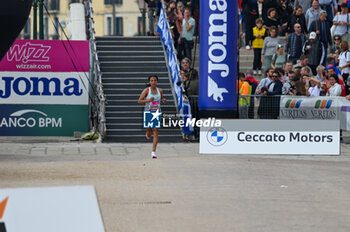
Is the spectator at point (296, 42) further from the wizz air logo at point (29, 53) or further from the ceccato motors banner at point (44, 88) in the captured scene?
the wizz air logo at point (29, 53)

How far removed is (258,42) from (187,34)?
2.07 metres

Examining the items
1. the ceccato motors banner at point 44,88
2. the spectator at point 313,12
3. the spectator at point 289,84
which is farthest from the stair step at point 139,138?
the spectator at point 313,12

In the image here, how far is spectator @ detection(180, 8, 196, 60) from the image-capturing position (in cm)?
2512

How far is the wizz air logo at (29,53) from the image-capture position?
22594 mm

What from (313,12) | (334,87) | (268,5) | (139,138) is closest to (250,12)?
(268,5)

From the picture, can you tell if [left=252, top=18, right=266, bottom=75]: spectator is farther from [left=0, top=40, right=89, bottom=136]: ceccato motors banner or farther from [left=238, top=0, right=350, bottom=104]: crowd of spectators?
[left=0, top=40, right=89, bottom=136]: ceccato motors banner

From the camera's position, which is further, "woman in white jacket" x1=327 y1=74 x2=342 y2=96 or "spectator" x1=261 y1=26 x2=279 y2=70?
"spectator" x1=261 y1=26 x2=279 y2=70

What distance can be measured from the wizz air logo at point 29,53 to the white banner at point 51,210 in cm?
1391

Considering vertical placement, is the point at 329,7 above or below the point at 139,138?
above

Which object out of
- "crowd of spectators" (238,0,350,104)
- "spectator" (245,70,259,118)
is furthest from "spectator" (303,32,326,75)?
"spectator" (245,70,259,118)

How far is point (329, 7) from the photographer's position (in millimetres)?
27141

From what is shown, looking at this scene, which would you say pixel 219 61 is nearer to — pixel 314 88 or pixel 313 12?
pixel 314 88

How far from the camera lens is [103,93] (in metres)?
23.2

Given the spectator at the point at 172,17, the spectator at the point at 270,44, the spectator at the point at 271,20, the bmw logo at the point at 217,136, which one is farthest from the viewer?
the spectator at the point at 271,20
